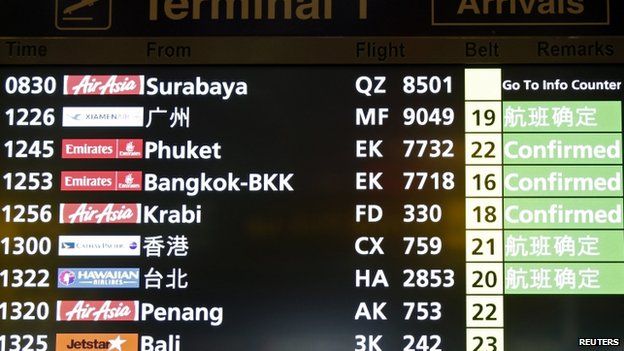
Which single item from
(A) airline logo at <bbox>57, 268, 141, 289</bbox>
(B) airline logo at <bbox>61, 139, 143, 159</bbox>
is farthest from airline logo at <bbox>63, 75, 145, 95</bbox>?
(A) airline logo at <bbox>57, 268, 141, 289</bbox>

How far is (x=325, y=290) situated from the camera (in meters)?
2.95

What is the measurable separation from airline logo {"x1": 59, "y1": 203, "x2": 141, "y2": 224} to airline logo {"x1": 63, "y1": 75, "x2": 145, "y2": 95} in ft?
1.38

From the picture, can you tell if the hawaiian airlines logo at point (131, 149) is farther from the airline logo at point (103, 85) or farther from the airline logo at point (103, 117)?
the airline logo at point (103, 85)

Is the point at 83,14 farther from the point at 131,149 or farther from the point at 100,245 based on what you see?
the point at 100,245

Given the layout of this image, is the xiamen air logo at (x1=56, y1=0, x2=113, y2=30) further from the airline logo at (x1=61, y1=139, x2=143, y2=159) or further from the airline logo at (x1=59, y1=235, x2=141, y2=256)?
the airline logo at (x1=59, y1=235, x2=141, y2=256)

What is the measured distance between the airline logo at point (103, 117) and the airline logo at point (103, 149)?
0.20 feet

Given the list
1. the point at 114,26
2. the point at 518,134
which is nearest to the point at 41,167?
the point at 114,26

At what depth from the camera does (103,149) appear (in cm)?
301

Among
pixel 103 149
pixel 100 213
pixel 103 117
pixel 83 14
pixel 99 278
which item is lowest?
pixel 99 278

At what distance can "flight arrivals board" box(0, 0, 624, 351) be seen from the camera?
294 centimetres

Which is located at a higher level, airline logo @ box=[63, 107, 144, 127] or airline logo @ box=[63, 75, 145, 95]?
airline logo @ box=[63, 75, 145, 95]

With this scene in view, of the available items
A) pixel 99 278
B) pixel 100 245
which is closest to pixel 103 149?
pixel 100 245

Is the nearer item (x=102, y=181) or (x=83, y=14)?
(x=102, y=181)

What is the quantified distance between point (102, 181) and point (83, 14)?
649 mm
